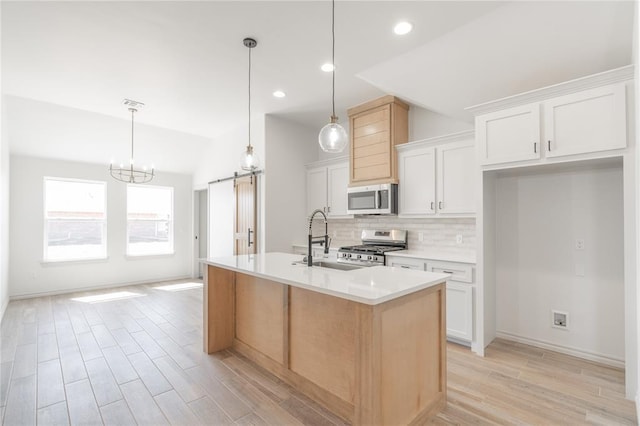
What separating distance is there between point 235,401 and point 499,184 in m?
3.38

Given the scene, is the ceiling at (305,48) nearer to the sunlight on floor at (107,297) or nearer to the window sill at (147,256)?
the sunlight on floor at (107,297)

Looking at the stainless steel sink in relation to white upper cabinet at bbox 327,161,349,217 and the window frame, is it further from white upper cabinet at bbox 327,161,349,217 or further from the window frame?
the window frame

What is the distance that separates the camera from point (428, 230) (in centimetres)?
424

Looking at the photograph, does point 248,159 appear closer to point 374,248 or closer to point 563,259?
point 374,248

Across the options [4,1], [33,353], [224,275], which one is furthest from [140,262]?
[4,1]

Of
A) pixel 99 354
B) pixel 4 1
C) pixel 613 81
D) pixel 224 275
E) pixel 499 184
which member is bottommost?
pixel 99 354

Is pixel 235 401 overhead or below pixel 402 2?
below

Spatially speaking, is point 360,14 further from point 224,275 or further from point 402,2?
point 224,275

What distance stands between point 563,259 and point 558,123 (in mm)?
1374

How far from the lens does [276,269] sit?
2537 millimetres

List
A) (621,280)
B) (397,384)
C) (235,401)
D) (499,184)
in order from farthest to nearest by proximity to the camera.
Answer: (499,184)
(621,280)
(235,401)
(397,384)

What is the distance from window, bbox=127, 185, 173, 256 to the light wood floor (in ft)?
9.80

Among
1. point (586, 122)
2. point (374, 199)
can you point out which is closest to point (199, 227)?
point (374, 199)

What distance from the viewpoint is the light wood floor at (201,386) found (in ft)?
7.03
